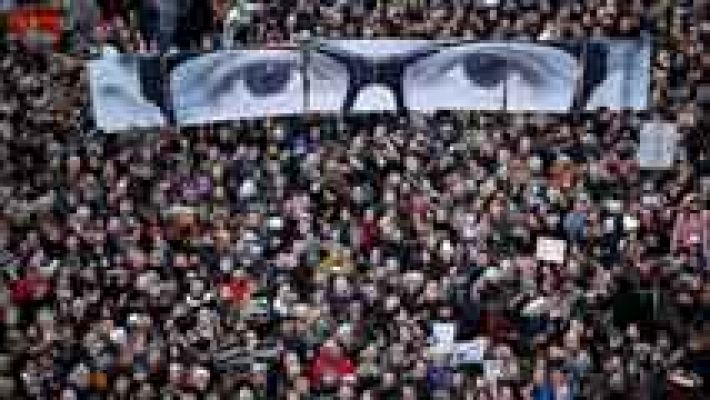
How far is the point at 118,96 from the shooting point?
1758 cm

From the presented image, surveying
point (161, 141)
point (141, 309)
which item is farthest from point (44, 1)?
point (141, 309)

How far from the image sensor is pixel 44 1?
20641mm

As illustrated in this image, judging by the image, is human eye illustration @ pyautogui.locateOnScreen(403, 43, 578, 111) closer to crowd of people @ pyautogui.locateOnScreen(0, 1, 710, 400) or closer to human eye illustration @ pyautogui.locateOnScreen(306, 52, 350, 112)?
crowd of people @ pyautogui.locateOnScreen(0, 1, 710, 400)

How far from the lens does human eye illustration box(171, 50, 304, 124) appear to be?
17.8 m

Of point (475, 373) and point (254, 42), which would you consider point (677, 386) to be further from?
point (254, 42)

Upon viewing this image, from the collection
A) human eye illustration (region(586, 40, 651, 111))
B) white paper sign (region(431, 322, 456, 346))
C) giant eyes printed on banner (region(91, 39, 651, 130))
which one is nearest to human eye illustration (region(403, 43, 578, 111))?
giant eyes printed on banner (region(91, 39, 651, 130))

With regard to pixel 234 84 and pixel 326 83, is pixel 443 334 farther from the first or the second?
pixel 234 84

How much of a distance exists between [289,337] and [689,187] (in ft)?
16.3

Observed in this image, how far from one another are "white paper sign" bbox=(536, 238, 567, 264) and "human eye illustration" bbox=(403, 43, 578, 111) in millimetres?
1899

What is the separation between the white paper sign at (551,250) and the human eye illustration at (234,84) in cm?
319

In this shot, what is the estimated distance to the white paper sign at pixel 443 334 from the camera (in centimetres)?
1589

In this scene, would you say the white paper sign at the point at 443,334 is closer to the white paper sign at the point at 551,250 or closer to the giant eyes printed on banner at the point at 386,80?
the white paper sign at the point at 551,250

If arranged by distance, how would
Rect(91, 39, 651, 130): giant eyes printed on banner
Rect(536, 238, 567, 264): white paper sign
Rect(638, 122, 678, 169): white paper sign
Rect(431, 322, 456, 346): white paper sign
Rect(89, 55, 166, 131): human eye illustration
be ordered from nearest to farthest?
Rect(431, 322, 456, 346): white paper sign < Rect(536, 238, 567, 264): white paper sign < Rect(89, 55, 166, 131): human eye illustration < Rect(91, 39, 651, 130): giant eyes printed on banner < Rect(638, 122, 678, 169): white paper sign

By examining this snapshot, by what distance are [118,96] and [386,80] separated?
2.96m
